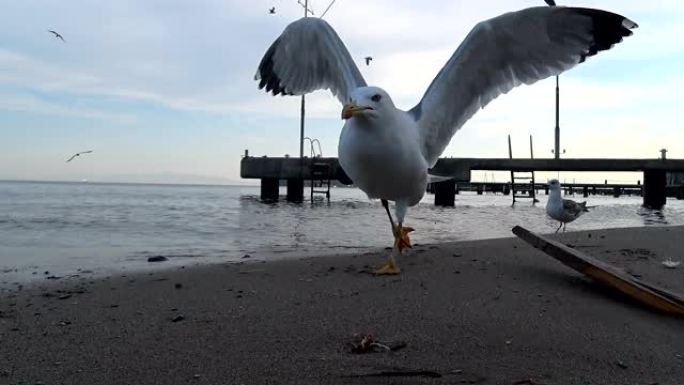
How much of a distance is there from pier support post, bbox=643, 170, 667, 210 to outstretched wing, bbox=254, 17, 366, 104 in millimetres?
24896

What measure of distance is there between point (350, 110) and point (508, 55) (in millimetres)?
2093

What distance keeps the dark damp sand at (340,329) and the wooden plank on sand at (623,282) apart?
0.24ft

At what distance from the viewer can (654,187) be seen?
91.4 feet

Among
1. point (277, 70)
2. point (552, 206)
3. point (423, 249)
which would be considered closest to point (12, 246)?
point (277, 70)

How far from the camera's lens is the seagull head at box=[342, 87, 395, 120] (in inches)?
166

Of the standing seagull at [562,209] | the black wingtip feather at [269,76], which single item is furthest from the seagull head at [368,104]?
the standing seagull at [562,209]

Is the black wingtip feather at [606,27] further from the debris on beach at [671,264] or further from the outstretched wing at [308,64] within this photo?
the outstretched wing at [308,64]

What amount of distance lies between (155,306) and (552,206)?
8.15 m

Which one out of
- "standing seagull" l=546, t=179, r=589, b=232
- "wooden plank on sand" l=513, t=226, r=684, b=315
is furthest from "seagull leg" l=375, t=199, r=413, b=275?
"standing seagull" l=546, t=179, r=589, b=232

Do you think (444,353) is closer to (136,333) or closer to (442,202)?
(136,333)

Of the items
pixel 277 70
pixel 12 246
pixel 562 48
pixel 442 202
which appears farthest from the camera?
pixel 442 202

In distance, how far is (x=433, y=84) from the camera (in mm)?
5594

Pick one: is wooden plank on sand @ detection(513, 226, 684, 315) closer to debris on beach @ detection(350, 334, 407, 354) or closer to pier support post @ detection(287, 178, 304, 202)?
debris on beach @ detection(350, 334, 407, 354)

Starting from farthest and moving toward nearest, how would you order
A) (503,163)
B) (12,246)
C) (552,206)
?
1. (503,163)
2. (552,206)
3. (12,246)
